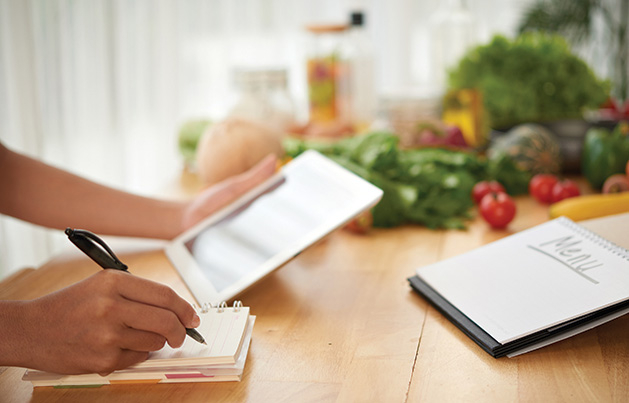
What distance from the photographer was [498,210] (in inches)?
47.9

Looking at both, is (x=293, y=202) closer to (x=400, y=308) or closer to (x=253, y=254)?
(x=253, y=254)

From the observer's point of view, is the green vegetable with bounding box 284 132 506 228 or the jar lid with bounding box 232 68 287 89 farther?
the jar lid with bounding box 232 68 287 89

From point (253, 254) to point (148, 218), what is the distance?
1.01 ft

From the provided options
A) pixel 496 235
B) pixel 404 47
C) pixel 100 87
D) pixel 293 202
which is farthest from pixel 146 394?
pixel 404 47

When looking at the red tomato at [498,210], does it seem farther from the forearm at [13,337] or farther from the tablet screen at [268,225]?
the forearm at [13,337]

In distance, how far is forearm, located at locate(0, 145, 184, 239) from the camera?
3.69ft

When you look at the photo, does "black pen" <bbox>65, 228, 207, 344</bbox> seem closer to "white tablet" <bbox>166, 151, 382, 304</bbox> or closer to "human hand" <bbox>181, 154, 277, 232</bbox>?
"white tablet" <bbox>166, 151, 382, 304</bbox>

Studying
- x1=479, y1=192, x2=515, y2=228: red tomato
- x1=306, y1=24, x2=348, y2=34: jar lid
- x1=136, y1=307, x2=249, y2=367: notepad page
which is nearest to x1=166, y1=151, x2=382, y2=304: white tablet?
x1=136, y1=307, x2=249, y2=367: notepad page

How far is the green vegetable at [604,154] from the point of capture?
54.6 inches

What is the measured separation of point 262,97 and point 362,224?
765 millimetres

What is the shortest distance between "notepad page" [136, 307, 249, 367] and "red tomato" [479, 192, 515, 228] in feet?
1.95

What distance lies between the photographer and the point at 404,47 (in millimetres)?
3879

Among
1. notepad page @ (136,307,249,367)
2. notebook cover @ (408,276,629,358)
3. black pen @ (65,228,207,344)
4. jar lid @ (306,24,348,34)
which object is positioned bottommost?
notebook cover @ (408,276,629,358)

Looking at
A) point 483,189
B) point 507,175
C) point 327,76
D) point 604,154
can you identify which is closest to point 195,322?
point 483,189
